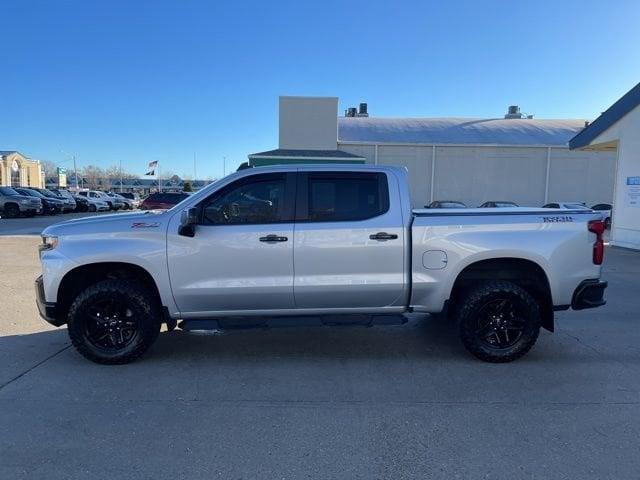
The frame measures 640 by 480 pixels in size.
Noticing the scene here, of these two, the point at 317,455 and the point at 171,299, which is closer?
the point at 317,455

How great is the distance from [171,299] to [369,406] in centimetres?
216

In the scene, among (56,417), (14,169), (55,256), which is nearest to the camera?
(56,417)

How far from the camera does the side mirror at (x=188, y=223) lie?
4480 mm

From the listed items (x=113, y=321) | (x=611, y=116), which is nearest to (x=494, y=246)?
(x=113, y=321)

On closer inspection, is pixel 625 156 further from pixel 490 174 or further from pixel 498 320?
pixel 490 174

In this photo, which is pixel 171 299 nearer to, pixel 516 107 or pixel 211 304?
pixel 211 304

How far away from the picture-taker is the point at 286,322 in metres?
4.72

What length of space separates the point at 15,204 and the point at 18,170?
49354 mm

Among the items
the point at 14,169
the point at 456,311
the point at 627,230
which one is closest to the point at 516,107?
the point at 627,230

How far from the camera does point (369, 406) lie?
12.8ft

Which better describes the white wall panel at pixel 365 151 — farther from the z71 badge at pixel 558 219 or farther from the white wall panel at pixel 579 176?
the z71 badge at pixel 558 219

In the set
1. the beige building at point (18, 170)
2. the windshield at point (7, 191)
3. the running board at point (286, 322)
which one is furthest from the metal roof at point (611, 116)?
the beige building at point (18, 170)

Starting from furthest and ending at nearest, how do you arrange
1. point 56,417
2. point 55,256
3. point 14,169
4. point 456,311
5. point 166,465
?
point 14,169 → point 456,311 → point 55,256 → point 56,417 → point 166,465

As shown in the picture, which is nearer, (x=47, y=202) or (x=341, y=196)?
(x=341, y=196)
